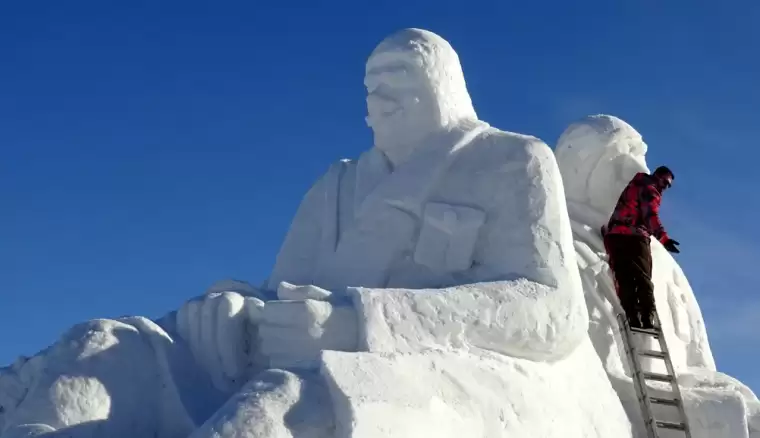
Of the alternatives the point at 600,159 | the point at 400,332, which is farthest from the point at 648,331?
the point at 400,332

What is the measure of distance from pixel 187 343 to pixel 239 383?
33cm

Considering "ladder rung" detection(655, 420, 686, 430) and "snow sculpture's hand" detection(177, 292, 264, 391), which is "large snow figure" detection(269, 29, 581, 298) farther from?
"ladder rung" detection(655, 420, 686, 430)

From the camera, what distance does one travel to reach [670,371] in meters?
7.22

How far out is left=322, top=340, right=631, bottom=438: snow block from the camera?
4.85 m

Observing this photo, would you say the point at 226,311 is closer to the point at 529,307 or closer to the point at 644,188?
the point at 529,307

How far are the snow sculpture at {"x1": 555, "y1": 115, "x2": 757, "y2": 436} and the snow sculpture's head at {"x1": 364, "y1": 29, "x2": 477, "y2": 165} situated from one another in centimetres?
172

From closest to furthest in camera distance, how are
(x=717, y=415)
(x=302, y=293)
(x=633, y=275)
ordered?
1. (x=302, y=293)
2. (x=717, y=415)
3. (x=633, y=275)

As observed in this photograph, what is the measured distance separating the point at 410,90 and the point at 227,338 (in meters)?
1.85

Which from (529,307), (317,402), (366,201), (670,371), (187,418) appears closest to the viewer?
(317,402)

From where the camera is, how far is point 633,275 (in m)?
7.77

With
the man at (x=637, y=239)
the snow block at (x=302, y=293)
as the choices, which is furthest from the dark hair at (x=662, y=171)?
the snow block at (x=302, y=293)

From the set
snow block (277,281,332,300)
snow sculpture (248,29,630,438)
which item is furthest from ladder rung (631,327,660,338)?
snow block (277,281,332,300)

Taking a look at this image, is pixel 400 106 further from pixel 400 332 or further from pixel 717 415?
pixel 717 415

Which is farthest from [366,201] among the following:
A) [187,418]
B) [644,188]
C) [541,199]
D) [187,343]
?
[644,188]
